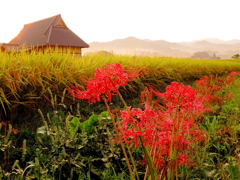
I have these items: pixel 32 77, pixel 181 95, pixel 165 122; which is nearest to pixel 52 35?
pixel 32 77

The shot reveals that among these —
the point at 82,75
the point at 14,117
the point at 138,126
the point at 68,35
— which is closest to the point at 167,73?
the point at 82,75

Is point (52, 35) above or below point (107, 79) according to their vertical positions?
above

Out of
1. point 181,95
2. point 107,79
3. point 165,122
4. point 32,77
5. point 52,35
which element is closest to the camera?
point 107,79

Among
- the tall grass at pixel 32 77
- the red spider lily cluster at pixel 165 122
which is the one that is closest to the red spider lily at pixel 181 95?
the red spider lily cluster at pixel 165 122

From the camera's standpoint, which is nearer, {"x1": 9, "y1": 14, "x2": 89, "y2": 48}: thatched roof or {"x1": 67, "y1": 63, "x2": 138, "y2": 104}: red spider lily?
{"x1": 67, "y1": 63, "x2": 138, "y2": 104}: red spider lily

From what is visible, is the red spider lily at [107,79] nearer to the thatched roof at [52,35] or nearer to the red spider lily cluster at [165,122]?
the red spider lily cluster at [165,122]

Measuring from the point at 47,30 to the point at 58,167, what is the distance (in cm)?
2145

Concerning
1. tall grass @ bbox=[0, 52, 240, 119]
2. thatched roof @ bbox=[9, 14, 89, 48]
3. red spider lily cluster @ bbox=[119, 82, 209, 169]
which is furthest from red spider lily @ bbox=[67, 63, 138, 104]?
thatched roof @ bbox=[9, 14, 89, 48]

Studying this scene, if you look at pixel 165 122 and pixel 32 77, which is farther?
pixel 32 77

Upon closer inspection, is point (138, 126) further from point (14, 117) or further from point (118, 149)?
point (14, 117)

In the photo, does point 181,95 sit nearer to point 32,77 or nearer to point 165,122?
point 165,122

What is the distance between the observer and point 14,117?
9.55 ft

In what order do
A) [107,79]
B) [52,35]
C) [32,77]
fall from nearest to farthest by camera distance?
[107,79]
[32,77]
[52,35]

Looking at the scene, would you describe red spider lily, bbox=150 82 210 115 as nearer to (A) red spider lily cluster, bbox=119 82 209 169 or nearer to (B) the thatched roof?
(A) red spider lily cluster, bbox=119 82 209 169
